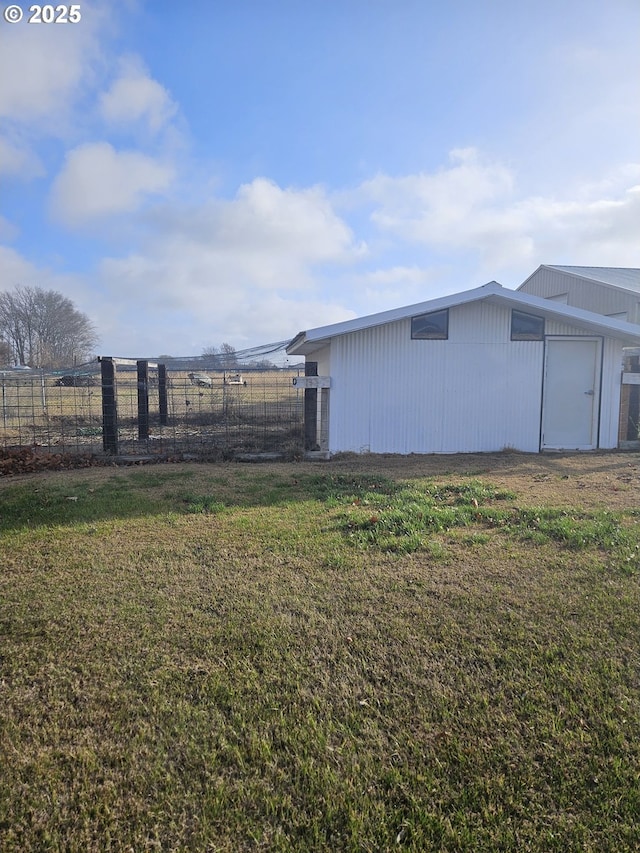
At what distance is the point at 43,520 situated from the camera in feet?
16.6

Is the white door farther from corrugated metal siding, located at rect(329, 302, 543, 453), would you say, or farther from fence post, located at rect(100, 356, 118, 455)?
fence post, located at rect(100, 356, 118, 455)

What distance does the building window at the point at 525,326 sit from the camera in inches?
387

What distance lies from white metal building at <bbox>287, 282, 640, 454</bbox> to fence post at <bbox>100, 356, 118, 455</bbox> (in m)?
3.35

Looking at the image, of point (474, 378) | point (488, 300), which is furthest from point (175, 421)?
point (488, 300)

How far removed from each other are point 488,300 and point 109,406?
7340 mm

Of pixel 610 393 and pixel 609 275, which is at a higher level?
pixel 609 275

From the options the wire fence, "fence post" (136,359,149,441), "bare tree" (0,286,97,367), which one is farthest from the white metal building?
"bare tree" (0,286,97,367)

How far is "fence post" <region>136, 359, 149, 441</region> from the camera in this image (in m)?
9.17

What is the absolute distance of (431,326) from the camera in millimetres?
9570

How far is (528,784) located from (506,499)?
14.2 ft

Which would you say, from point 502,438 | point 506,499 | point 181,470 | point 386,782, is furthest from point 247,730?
point 502,438

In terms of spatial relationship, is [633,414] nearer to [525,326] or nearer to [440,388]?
[525,326]

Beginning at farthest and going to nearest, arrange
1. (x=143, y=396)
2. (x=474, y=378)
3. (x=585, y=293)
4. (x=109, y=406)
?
(x=585, y=293), (x=474, y=378), (x=143, y=396), (x=109, y=406)

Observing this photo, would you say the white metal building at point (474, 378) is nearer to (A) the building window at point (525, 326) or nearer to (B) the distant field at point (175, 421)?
(A) the building window at point (525, 326)
